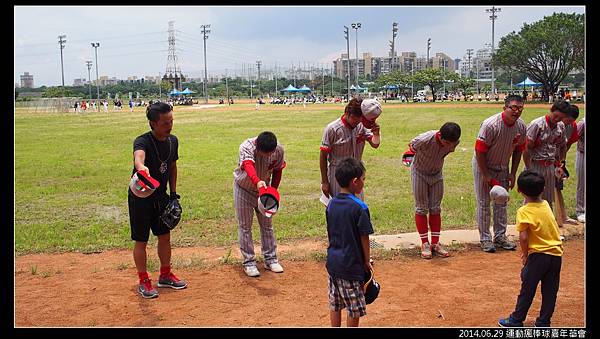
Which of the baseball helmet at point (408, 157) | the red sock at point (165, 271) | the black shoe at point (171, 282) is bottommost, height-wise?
the black shoe at point (171, 282)

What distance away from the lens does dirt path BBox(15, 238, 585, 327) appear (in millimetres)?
4977

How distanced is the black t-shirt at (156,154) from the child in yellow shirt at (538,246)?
3.36 metres

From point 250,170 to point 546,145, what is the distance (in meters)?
4.23

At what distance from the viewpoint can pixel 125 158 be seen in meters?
17.4

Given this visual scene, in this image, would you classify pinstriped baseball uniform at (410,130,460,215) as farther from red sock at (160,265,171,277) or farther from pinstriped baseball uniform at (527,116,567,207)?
red sock at (160,265,171,277)

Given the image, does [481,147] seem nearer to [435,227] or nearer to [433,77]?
[435,227]

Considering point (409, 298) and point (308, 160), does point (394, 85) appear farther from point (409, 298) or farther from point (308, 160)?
point (409, 298)

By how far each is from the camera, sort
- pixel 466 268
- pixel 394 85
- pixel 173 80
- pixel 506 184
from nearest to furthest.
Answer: pixel 466 268 → pixel 506 184 → pixel 394 85 → pixel 173 80

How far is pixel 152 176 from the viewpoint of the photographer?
5.52 m

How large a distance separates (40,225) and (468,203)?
7337 mm

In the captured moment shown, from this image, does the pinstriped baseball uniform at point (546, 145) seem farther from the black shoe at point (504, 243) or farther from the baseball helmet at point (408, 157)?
the baseball helmet at point (408, 157)

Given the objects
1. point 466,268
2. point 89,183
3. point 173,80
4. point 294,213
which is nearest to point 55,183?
point 89,183

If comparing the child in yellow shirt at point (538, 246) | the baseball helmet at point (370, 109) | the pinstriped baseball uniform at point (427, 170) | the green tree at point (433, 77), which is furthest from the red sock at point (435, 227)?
the green tree at point (433, 77)

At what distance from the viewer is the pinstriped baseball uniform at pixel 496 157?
266 inches
